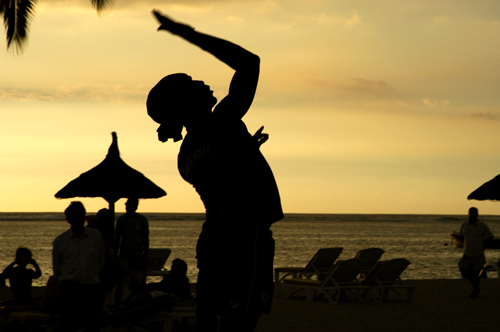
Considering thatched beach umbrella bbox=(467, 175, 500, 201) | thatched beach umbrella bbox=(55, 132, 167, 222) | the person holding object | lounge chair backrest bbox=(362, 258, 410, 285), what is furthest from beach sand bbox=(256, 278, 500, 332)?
the person holding object

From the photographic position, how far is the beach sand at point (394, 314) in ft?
32.2

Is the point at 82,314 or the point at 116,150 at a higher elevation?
the point at 116,150

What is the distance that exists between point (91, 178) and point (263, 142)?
9.38m

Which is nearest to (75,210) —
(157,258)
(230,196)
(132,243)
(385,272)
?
(132,243)

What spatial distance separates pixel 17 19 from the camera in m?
17.5

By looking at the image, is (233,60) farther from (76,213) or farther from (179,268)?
(179,268)

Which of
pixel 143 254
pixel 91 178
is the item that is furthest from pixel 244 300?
pixel 91 178

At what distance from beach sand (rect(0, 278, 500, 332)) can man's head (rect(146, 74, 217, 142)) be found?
7.41m

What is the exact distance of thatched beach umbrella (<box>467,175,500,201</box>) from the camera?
47.6 ft

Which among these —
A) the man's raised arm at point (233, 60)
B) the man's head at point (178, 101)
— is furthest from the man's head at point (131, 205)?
the man's raised arm at point (233, 60)

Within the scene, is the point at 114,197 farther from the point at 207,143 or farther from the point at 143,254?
the point at 207,143

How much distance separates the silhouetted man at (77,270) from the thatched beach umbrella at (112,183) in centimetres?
433

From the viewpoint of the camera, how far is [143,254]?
35.8 feet

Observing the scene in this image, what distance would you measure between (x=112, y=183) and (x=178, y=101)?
30.3 feet
